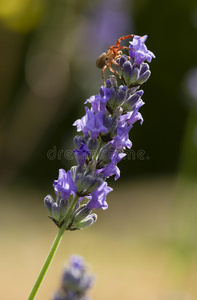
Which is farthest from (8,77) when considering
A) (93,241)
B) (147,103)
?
(93,241)

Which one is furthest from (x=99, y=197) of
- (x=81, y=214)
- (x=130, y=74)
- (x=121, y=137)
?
(x=130, y=74)

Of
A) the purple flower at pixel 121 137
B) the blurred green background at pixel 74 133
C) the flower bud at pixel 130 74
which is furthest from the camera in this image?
the blurred green background at pixel 74 133

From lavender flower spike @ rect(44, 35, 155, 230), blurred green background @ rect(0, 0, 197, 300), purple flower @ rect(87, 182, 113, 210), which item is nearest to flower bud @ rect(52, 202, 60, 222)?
lavender flower spike @ rect(44, 35, 155, 230)

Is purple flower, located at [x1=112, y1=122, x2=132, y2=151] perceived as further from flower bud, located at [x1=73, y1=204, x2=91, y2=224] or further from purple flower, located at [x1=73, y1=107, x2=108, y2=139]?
flower bud, located at [x1=73, y1=204, x2=91, y2=224]

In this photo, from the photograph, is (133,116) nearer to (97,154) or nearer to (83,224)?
(97,154)

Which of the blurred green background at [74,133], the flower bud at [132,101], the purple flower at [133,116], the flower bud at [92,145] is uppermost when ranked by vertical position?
the blurred green background at [74,133]

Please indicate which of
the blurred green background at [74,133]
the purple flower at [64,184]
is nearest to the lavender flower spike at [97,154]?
the purple flower at [64,184]

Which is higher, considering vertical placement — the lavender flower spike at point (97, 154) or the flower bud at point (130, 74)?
the flower bud at point (130, 74)

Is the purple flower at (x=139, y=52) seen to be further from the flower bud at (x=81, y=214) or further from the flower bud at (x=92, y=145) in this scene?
the flower bud at (x=81, y=214)
